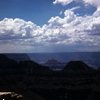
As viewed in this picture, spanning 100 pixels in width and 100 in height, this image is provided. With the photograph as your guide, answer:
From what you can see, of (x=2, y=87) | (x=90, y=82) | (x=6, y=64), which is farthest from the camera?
(x=6, y=64)

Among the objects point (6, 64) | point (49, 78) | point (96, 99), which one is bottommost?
point (96, 99)

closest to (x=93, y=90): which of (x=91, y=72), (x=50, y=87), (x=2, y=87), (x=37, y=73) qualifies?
(x=91, y=72)

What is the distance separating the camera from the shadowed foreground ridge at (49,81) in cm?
11156

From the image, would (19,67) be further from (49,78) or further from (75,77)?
(75,77)

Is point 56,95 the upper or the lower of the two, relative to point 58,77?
lower

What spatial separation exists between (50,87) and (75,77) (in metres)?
22.0

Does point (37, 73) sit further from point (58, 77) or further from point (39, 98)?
point (39, 98)

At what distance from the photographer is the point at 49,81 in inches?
5231

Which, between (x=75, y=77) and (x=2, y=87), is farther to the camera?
(x=75, y=77)

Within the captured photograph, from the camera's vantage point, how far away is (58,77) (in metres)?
137

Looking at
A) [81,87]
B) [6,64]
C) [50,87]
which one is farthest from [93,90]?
[6,64]

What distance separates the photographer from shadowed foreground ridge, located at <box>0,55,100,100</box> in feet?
366

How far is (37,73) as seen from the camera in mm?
144125

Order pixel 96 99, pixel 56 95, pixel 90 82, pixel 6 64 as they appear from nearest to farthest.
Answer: pixel 96 99
pixel 56 95
pixel 90 82
pixel 6 64
